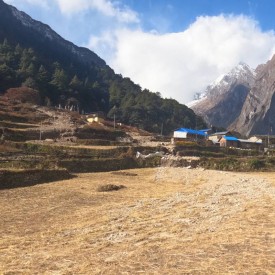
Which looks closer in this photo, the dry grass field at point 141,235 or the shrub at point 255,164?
the dry grass field at point 141,235

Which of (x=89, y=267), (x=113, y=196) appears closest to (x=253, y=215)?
(x=89, y=267)

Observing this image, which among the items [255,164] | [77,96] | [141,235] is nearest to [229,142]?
[255,164]

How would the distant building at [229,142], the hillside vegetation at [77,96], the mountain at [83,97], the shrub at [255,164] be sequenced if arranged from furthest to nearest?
the mountain at [83,97] < the hillside vegetation at [77,96] < the distant building at [229,142] < the shrub at [255,164]

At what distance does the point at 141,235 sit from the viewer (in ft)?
44.8

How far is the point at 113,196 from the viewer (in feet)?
87.0

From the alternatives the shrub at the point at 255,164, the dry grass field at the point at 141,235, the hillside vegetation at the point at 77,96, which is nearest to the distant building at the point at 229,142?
the hillside vegetation at the point at 77,96

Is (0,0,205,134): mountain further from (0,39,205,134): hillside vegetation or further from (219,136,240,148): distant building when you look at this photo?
(219,136,240,148): distant building

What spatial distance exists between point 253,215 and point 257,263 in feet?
19.8

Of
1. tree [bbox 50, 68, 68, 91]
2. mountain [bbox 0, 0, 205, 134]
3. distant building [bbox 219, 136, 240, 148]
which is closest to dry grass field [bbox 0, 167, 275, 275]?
distant building [bbox 219, 136, 240, 148]

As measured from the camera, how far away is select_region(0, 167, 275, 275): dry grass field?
1016 centimetres

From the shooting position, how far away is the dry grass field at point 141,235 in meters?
10.2

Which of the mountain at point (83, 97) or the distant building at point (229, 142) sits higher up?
the mountain at point (83, 97)

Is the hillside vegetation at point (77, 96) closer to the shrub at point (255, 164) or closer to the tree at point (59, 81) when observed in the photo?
the tree at point (59, 81)

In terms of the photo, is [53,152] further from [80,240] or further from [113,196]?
[80,240]
